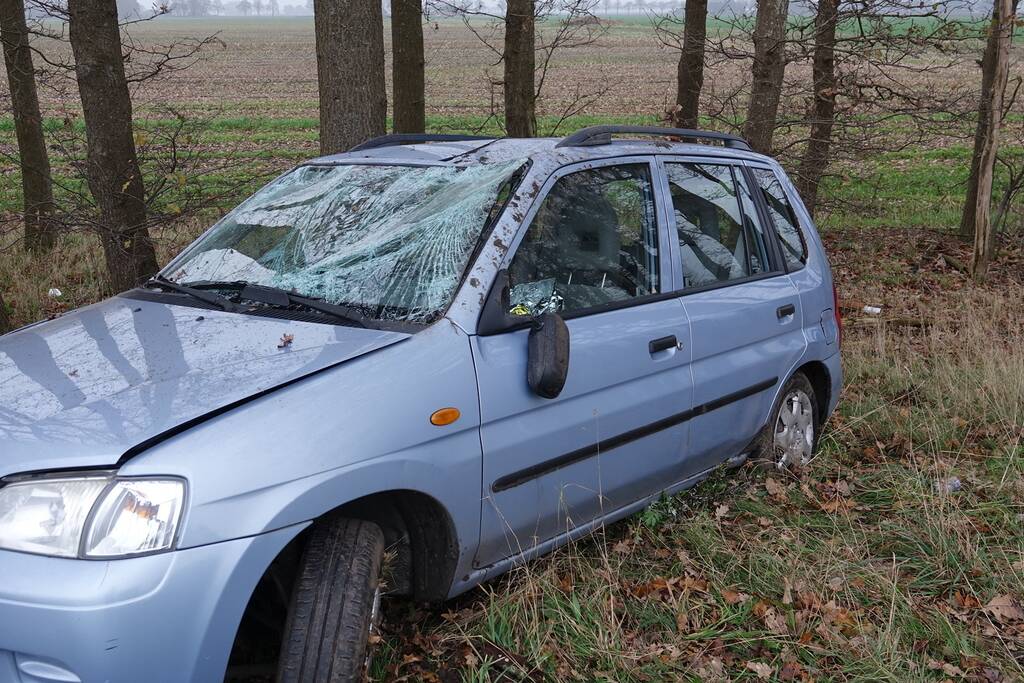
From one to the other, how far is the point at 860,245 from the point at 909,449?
8.66 metres

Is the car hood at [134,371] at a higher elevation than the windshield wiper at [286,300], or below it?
below

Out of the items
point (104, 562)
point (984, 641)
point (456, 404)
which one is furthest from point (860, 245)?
point (104, 562)

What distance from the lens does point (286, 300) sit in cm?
343

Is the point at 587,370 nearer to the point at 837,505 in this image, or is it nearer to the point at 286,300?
the point at 286,300

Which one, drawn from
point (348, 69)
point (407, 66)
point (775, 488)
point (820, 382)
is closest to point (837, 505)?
point (775, 488)

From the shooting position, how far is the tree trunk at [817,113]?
11164mm

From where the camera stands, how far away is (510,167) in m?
3.82

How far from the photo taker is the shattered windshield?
3418 millimetres

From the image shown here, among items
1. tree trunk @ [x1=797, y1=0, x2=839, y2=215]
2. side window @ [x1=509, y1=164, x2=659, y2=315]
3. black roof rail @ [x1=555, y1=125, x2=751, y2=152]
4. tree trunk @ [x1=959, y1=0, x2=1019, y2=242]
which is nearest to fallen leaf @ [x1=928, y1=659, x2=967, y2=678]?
side window @ [x1=509, y1=164, x2=659, y2=315]

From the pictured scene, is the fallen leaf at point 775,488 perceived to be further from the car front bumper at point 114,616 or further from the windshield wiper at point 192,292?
the car front bumper at point 114,616

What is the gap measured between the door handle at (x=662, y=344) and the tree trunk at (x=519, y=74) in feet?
21.5

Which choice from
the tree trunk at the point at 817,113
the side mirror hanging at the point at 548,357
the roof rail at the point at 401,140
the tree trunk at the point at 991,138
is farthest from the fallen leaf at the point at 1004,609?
the tree trunk at the point at 991,138

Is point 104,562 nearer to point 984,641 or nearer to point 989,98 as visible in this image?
point 984,641

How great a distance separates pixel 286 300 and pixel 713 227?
2.09 m
